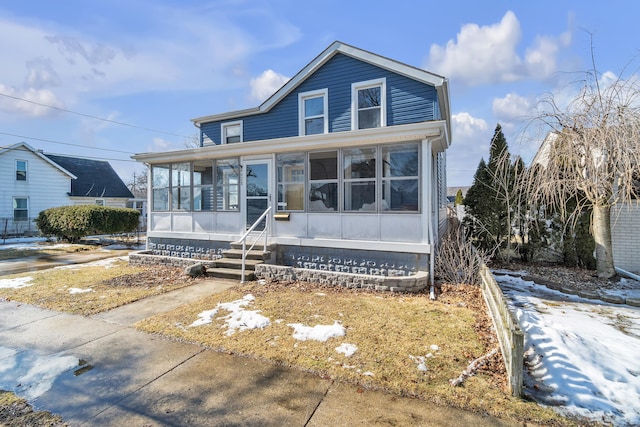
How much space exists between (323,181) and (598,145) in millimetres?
6382

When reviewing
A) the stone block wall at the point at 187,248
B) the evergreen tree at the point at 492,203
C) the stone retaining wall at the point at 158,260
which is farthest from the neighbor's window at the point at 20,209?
the evergreen tree at the point at 492,203

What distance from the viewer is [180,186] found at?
10203mm

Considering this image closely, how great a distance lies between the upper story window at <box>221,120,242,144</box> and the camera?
12.9 meters

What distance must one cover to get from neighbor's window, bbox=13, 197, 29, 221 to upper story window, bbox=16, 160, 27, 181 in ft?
4.63

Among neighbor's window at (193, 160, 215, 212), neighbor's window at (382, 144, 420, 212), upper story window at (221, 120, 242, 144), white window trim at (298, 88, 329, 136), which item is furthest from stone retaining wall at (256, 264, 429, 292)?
upper story window at (221, 120, 242, 144)

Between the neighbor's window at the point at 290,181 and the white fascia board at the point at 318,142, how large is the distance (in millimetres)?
289

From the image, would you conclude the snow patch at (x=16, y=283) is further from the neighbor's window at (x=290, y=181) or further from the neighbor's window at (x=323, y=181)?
the neighbor's window at (x=323, y=181)

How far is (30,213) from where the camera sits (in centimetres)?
2164

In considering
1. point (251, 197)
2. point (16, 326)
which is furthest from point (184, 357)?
point (251, 197)

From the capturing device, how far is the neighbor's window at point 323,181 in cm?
788

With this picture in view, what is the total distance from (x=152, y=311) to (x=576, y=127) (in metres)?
10.2

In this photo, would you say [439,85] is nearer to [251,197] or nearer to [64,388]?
[251,197]

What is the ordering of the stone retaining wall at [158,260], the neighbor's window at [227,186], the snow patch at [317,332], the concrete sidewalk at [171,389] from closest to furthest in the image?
the concrete sidewalk at [171,389] → the snow patch at [317,332] → the stone retaining wall at [158,260] → the neighbor's window at [227,186]

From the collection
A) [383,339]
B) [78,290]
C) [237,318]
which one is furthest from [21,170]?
[383,339]
